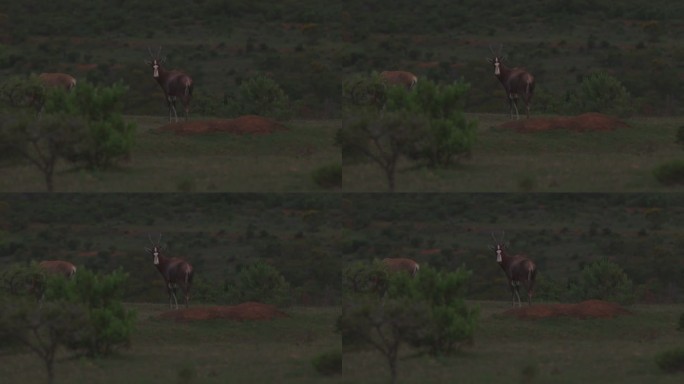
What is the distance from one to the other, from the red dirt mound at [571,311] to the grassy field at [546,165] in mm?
4075

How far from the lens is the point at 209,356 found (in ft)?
139

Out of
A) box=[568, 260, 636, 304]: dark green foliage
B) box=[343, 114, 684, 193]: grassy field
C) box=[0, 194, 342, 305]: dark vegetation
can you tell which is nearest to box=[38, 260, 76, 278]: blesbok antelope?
box=[0, 194, 342, 305]: dark vegetation

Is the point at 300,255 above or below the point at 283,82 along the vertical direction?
below

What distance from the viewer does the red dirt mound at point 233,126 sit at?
45500 mm

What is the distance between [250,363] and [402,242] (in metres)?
12.0

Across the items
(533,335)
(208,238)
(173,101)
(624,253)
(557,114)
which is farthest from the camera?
(624,253)

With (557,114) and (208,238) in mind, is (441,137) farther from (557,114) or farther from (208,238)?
(208,238)

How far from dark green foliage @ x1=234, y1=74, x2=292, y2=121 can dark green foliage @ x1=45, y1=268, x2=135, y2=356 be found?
7.14 meters

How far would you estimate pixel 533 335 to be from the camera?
4481 centimetres

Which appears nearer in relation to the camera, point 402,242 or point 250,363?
point 250,363

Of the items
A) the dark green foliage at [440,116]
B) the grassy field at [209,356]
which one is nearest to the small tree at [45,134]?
the grassy field at [209,356]

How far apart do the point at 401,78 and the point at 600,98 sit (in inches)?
284

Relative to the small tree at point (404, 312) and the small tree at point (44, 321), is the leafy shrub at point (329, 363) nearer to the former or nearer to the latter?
the small tree at point (404, 312)

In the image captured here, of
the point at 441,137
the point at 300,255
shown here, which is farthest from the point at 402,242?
the point at 441,137
